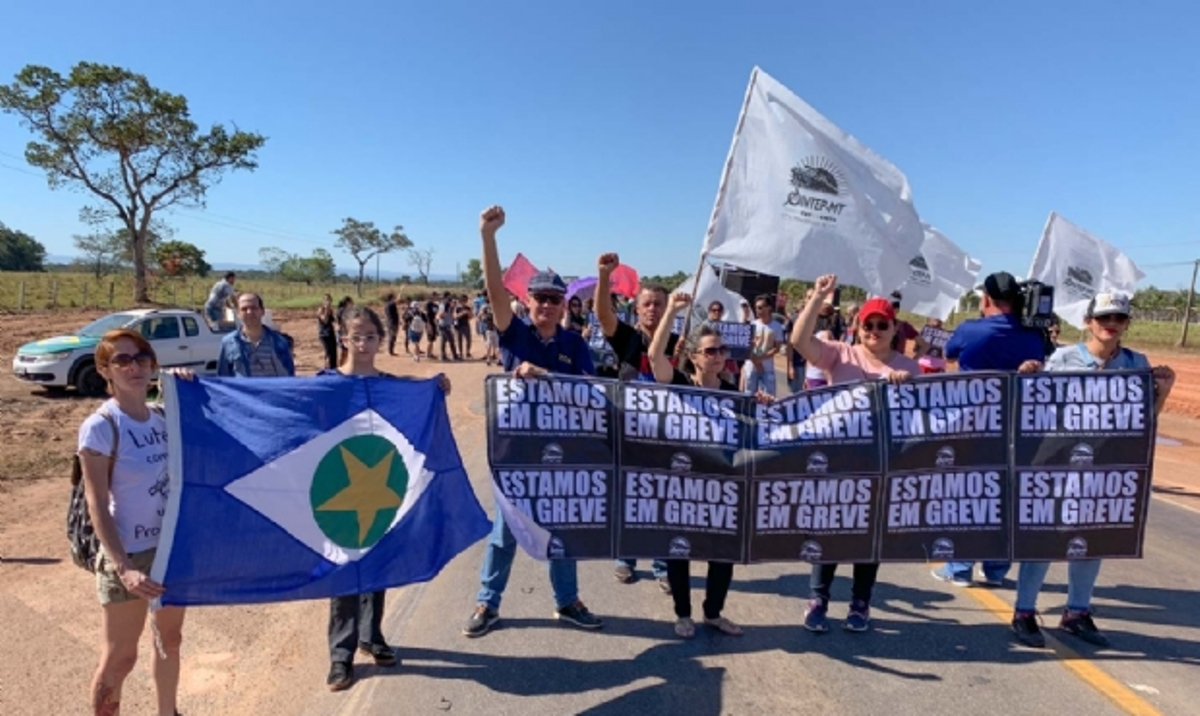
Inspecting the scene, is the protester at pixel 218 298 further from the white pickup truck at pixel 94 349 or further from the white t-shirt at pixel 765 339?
the white t-shirt at pixel 765 339

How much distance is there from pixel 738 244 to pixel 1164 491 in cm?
759

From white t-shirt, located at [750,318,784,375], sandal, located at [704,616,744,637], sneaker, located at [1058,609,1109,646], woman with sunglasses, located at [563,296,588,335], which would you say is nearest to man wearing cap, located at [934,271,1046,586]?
sneaker, located at [1058,609,1109,646]

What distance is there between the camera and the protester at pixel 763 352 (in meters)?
9.64

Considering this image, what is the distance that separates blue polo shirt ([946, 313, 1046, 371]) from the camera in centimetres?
475

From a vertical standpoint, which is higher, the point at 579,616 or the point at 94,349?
the point at 94,349

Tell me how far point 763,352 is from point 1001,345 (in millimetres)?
4864

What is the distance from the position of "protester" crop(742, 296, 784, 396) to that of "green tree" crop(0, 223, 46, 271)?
95474 millimetres

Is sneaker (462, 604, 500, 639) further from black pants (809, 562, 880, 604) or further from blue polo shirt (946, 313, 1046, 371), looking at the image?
blue polo shirt (946, 313, 1046, 371)

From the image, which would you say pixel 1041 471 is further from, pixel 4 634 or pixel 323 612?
pixel 4 634

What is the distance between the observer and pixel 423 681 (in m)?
3.73

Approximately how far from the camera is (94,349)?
12.5 metres

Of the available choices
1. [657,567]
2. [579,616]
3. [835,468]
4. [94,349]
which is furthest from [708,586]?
[94,349]

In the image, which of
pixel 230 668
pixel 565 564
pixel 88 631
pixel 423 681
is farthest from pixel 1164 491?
pixel 88 631

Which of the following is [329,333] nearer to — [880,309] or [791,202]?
[791,202]
